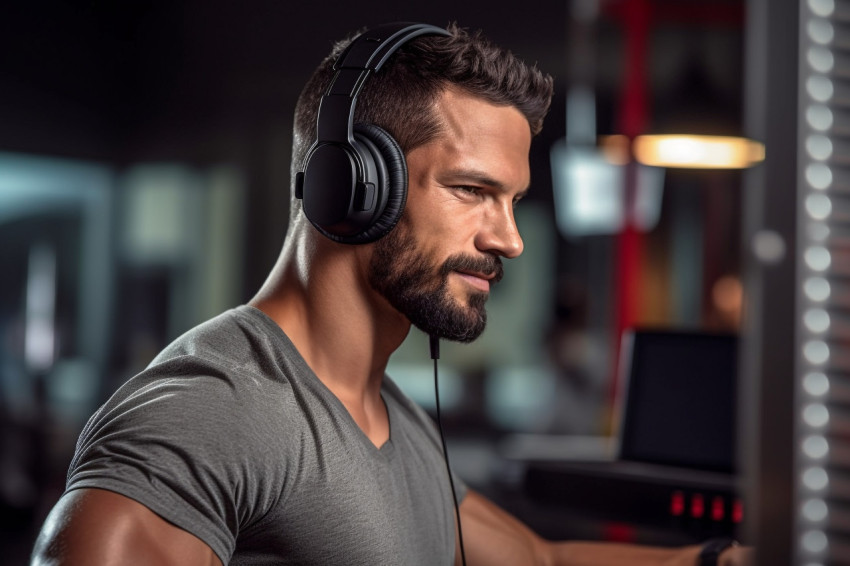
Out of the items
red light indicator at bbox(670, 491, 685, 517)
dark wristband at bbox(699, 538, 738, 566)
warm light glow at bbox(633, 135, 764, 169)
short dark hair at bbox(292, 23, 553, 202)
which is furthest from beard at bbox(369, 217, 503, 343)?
warm light glow at bbox(633, 135, 764, 169)

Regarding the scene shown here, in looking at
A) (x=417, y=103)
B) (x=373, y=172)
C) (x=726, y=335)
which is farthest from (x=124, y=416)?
(x=726, y=335)

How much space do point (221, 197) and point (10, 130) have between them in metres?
1.24

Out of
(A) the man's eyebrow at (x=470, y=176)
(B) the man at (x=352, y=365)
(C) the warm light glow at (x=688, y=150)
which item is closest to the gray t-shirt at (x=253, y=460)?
(B) the man at (x=352, y=365)

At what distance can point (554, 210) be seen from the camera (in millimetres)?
6352

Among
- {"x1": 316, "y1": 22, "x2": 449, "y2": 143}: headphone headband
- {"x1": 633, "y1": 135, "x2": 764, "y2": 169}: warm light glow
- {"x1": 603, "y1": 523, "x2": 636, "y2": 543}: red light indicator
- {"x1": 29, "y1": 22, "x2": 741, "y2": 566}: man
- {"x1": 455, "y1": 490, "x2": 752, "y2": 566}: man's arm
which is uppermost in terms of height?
{"x1": 633, "y1": 135, "x2": 764, "y2": 169}: warm light glow

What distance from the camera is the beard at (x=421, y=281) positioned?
3.29 ft

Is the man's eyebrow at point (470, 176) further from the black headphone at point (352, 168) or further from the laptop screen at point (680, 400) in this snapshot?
the laptop screen at point (680, 400)

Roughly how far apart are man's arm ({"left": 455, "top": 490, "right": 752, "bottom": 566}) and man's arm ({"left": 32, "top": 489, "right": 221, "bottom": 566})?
0.49 metres

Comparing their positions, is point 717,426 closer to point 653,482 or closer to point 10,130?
point 653,482

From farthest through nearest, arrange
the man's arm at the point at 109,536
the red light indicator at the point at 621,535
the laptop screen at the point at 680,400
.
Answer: the red light indicator at the point at 621,535
the laptop screen at the point at 680,400
the man's arm at the point at 109,536

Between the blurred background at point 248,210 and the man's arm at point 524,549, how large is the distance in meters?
1.69

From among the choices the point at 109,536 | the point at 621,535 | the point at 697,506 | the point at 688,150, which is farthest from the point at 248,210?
the point at 109,536

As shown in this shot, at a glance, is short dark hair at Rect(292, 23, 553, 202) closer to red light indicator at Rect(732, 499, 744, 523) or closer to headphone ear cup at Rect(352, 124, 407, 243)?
headphone ear cup at Rect(352, 124, 407, 243)

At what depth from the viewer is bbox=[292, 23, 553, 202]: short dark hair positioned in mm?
1029
